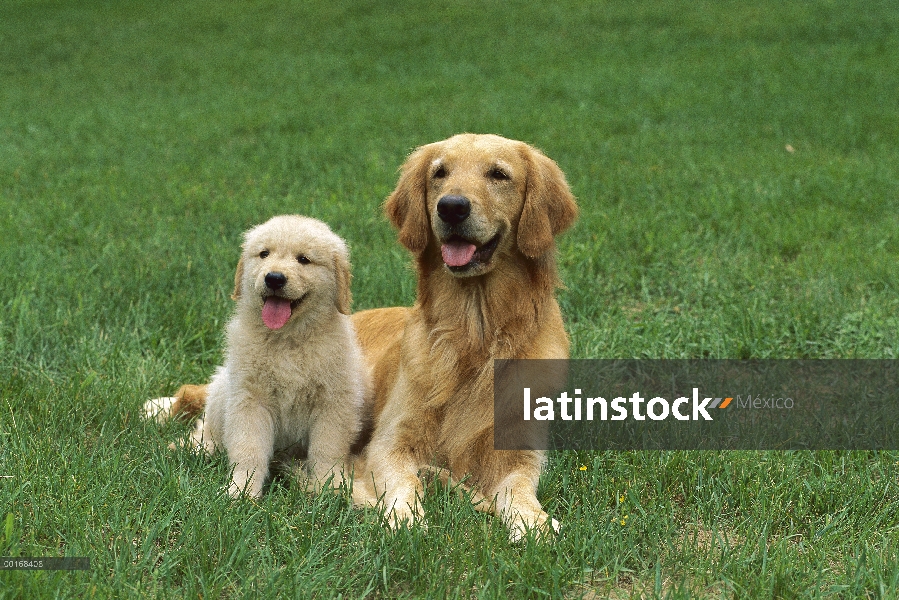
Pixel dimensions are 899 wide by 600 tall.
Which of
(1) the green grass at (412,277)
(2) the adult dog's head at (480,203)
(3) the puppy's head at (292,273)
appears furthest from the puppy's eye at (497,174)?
(1) the green grass at (412,277)

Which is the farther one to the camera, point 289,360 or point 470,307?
point 470,307

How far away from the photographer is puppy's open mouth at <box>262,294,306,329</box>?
343 centimetres

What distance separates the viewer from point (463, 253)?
3490 mm

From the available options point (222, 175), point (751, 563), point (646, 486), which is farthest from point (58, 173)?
point (751, 563)

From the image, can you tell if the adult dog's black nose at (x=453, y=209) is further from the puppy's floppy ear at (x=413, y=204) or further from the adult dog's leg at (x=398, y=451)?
the adult dog's leg at (x=398, y=451)

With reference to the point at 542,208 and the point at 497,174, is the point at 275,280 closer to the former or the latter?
the point at 497,174

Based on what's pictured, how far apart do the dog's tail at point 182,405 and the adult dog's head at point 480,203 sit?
50.0 inches

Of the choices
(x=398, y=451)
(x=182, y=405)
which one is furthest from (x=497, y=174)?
(x=182, y=405)

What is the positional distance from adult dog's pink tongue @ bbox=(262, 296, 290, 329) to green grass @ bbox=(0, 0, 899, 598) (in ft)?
1.96

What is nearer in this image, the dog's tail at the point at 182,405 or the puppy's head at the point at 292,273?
the puppy's head at the point at 292,273

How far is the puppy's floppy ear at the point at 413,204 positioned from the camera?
370 cm

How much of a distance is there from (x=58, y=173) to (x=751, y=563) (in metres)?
8.53

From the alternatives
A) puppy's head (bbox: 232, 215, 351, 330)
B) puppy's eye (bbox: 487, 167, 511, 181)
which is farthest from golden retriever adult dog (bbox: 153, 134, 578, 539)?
puppy's head (bbox: 232, 215, 351, 330)

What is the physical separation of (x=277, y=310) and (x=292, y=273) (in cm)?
16
